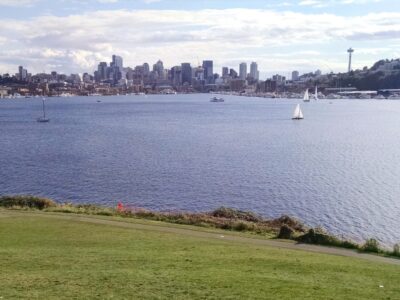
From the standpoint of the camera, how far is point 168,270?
1547 centimetres

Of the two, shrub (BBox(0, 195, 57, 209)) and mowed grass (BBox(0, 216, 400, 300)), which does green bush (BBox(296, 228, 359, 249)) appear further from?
shrub (BBox(0, 195, 57, 209))

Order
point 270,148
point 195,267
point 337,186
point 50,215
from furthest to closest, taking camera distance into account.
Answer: point 270,148 → point 337,186 → point 50,215 → point 195,267

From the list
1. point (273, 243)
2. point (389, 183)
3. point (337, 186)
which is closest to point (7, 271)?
point (273, 243)

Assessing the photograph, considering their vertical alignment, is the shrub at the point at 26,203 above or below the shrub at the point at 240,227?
below

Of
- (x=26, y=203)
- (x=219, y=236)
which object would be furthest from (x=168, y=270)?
(x=26, y=203)

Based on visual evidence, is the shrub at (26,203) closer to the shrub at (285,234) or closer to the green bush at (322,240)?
the shrub at (285,234)

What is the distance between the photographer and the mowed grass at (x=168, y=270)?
13.0 m

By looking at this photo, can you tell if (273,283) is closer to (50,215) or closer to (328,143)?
(50,215)

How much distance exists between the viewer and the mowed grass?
42.8ft

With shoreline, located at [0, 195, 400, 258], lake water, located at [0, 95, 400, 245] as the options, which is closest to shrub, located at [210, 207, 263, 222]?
shoreline, located at [0, 195, 400, 258]

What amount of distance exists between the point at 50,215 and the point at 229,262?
51.0 ft

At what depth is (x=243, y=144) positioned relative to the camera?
9125 cm

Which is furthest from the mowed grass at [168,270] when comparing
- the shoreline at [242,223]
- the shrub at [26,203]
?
the shrub at [26,203]

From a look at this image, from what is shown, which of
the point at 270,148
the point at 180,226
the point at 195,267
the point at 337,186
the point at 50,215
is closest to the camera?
the point at 195,267
